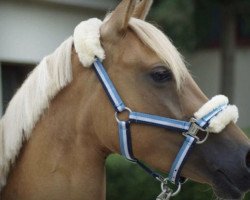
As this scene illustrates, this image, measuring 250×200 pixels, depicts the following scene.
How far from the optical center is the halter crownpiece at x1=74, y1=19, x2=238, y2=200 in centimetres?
245

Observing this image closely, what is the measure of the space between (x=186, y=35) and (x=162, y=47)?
5.89m

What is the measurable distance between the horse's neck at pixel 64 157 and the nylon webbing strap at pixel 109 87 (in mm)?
82

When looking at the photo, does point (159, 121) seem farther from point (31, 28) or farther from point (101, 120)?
point (31, 28)

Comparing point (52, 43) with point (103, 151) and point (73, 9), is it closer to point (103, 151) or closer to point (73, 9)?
point (73, 9)

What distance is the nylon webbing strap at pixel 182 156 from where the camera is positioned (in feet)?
8.08

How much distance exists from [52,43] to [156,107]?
18.6 feet

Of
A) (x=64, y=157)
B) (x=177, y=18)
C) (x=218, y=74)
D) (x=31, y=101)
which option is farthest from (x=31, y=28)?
(x=64, y=157)

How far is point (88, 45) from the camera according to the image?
2.58 meters

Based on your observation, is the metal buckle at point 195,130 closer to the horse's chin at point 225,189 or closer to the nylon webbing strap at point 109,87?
the horse's chin at point 225,189

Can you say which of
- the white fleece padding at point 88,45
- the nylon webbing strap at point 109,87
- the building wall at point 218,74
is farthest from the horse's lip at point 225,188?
the building wall at point 218,74

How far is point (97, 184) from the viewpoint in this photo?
103 inches

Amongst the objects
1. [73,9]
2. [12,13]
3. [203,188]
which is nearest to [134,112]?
[203,188]

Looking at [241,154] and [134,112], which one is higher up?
[134,112]

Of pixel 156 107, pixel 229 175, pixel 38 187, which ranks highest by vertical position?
pixel 156 107
